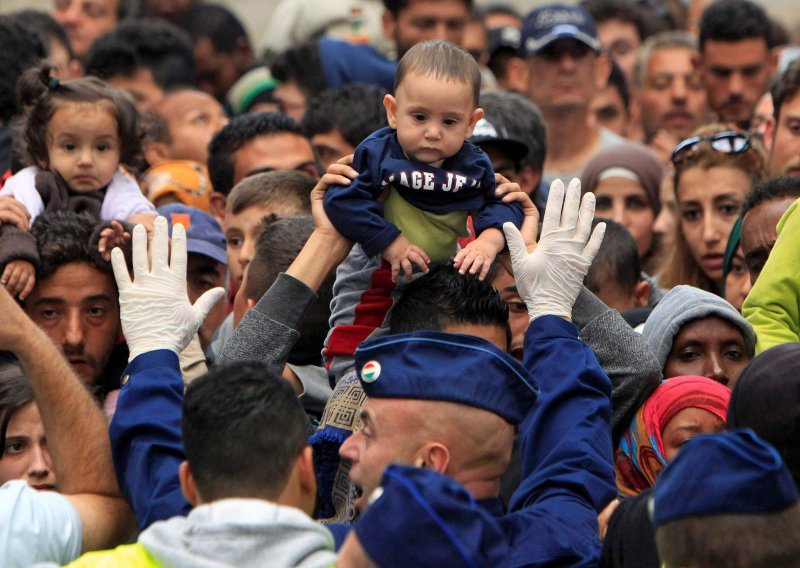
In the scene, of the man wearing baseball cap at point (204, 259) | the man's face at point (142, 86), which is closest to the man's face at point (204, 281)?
the man wearing baseball cap at point (204, 259)

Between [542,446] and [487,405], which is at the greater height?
[487,405]

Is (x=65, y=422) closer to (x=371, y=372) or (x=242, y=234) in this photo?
(x=371, y=372)

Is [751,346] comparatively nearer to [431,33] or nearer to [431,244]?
[431,244]

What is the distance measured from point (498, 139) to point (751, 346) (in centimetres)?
169

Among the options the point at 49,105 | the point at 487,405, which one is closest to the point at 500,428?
the point at 487,405

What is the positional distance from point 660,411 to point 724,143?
258 centimetres

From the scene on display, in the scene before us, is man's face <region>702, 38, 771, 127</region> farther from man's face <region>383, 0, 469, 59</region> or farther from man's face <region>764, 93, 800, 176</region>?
man's face <region>764, 93, 800, 176</region>

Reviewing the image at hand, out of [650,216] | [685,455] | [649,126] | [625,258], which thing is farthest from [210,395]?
[649,126]

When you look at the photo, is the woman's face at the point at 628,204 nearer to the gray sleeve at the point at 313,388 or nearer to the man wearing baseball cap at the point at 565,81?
the man wearing baseball cap at the point at 565,81

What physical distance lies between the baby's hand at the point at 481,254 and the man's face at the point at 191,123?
13.5 ft

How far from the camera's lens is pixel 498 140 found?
640 cm

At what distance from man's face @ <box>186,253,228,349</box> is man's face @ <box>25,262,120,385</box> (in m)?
0.75

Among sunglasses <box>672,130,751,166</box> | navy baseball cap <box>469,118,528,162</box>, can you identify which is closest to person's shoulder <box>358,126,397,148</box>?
navy baseball cap <box>469,118,528,162</box>

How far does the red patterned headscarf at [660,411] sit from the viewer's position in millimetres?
4672
